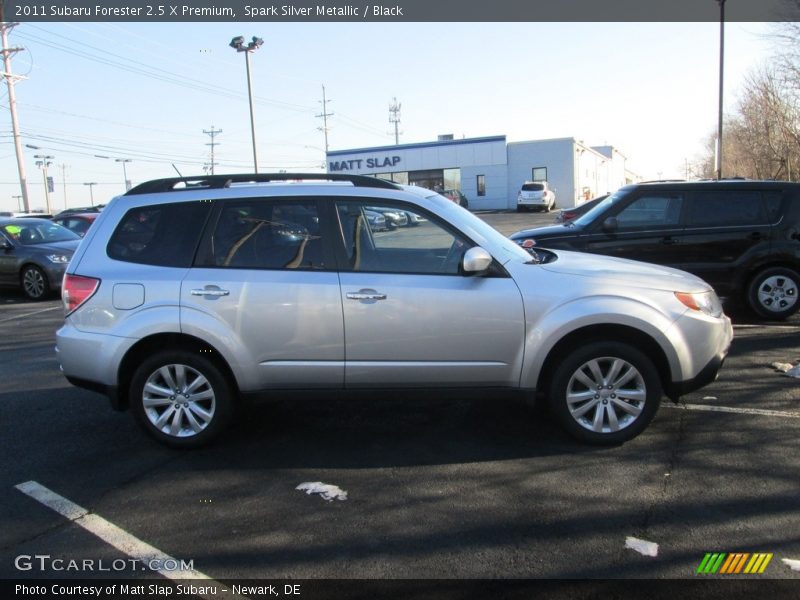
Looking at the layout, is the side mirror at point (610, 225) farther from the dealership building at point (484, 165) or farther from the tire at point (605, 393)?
the dealership building at point (484, 165)

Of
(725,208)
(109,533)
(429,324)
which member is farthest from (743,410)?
(109,533)

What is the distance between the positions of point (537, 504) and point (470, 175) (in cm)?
4579

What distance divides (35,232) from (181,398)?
10.9 m

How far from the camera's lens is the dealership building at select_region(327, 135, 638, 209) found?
45656 mm

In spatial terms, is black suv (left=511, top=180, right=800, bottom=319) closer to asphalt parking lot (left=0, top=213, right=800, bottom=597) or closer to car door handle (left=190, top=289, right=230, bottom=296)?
asphalt parking lot (left=0, top=213, right=800, bottom=597)

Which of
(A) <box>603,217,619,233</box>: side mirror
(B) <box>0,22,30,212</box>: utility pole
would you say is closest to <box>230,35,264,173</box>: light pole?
(B) <box>0,22,30,212</box>: utility pole

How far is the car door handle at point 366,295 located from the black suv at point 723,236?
439 cm

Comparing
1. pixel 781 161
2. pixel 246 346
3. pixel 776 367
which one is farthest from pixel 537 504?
pixel 781 161

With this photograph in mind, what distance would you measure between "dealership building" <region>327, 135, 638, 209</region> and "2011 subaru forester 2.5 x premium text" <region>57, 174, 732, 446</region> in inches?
1686

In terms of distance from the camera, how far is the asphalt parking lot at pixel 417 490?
3.12 metres

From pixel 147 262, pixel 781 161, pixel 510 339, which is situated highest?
pixel 781 161

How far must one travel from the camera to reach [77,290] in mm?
4520

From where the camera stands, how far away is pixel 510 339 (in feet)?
13.9

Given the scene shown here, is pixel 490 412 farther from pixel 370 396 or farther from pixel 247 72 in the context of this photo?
pixel 247 72
